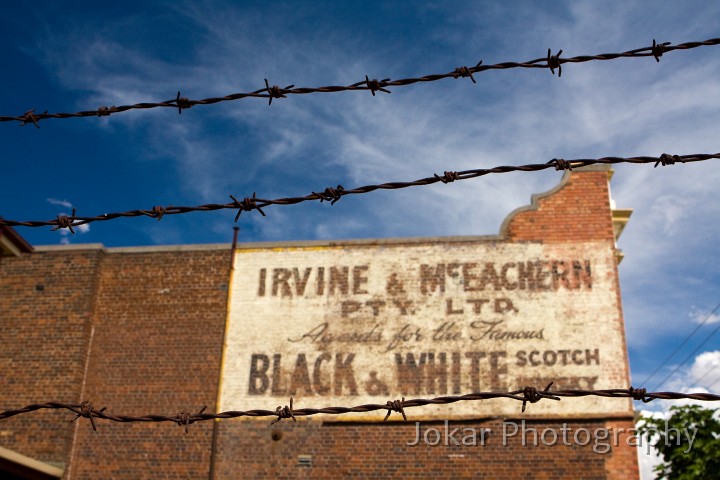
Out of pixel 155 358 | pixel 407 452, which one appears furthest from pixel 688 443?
pixel 155 358

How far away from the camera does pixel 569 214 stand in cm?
1692

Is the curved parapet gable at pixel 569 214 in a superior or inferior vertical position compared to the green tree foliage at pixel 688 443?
superior

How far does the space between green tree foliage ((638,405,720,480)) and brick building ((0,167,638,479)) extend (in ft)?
3.82

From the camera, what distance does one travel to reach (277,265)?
17500 mm

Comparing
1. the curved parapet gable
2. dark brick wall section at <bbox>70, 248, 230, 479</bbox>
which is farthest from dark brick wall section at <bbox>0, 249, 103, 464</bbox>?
the curved parapet gable

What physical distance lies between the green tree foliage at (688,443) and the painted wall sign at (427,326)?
1.47 metres

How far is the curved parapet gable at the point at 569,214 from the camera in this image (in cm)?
1673

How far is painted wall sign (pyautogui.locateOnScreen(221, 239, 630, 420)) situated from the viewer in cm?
1573

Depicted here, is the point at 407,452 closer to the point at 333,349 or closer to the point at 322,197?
the point at 333,349

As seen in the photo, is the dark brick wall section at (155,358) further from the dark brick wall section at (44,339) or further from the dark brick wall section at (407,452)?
the dark brick wall section at (407,452)

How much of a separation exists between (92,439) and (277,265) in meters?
5.44

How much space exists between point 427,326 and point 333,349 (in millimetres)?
2068

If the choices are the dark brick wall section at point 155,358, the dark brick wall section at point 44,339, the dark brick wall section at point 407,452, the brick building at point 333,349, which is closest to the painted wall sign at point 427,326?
the brick building at point 333,349

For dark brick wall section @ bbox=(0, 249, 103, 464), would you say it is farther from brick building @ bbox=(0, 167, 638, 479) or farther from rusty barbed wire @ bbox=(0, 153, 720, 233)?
rusty barbed wire @ bbox=(0, 153, 720, 233)
